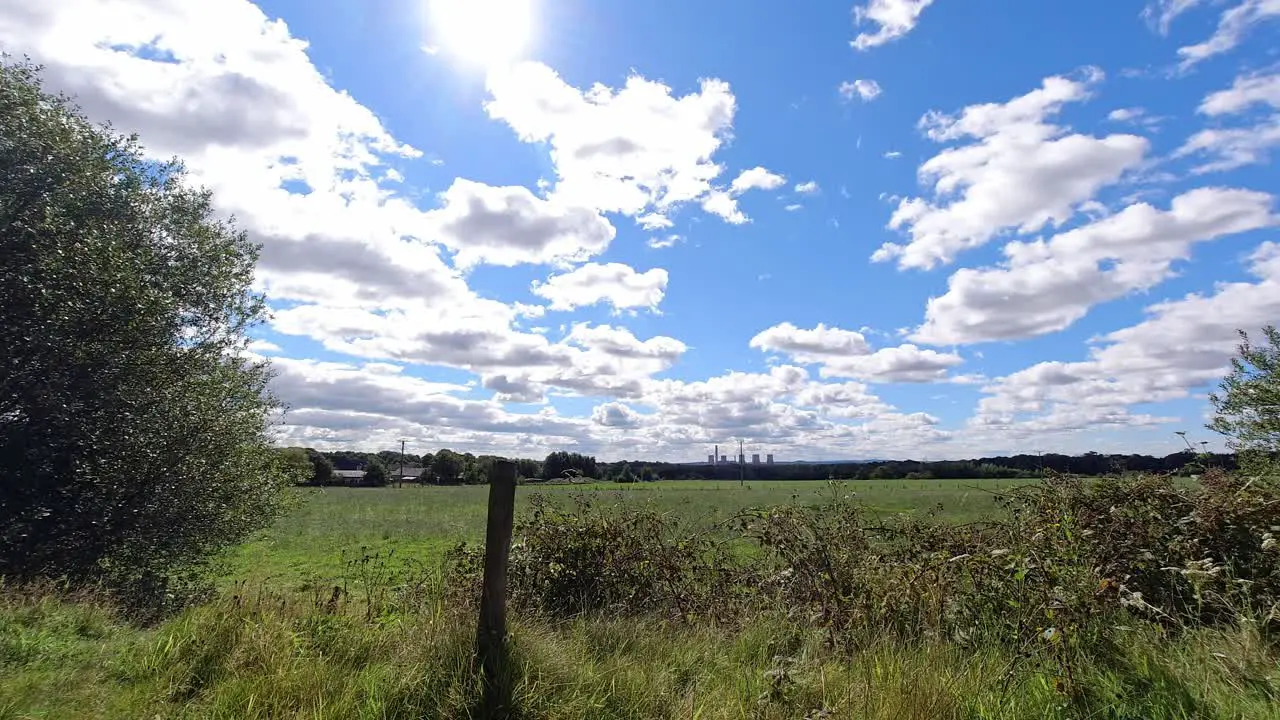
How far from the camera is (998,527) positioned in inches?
274

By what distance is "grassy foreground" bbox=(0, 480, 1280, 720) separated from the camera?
3664mm

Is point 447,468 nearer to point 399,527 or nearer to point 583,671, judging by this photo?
point 399,527

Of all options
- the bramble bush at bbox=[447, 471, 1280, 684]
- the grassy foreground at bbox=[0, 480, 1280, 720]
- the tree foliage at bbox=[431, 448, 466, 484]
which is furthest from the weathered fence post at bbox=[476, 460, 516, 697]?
the tree foliage at bbox=[431, 448, 466, 484]

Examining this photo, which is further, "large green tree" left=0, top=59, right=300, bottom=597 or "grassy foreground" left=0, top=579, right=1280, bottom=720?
"large green tree" left=0, top=59, right=300, bottom=597

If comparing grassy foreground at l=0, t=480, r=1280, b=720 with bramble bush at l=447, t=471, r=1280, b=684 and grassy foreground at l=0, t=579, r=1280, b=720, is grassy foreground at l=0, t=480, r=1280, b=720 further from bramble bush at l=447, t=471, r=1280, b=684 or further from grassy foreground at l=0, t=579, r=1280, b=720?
bramble bush at l=447, t=471, r=1280, b=684

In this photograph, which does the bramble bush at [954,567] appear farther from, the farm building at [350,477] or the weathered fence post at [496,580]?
the farm building at [350,477]

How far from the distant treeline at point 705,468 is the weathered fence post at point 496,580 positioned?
13cm

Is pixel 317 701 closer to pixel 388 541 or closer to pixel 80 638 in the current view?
pixel 80 638

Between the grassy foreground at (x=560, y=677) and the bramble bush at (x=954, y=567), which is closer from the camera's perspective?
the grassy foreground at (x=560, y=677)

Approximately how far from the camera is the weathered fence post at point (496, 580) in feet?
13.0

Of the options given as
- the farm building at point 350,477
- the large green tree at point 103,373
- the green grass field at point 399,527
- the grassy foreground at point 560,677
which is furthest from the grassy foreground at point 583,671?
the farm building at point 350,477

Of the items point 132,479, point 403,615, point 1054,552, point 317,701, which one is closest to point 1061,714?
point 1054,552

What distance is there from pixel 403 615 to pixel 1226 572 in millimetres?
6917

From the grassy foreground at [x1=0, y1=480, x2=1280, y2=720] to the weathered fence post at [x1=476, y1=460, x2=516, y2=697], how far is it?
3.9 inches
